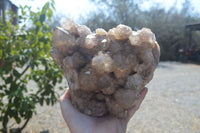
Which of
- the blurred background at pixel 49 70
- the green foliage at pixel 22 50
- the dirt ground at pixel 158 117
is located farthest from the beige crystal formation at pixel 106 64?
the dirt ground at pixel 158 117

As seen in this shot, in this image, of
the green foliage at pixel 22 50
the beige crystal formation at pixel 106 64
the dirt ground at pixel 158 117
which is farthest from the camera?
the dirt ground at pixel 158 117

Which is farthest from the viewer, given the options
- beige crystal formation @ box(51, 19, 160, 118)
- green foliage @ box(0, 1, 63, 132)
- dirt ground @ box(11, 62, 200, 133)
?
dirt ground @ box(11, 62, 200, 133)

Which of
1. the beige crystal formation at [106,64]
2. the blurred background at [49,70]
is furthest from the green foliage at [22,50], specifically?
the beige crystal formation at [106,64]

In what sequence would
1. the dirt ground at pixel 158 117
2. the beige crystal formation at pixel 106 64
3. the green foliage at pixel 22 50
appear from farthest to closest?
the dirt ground at pixel 158 117, the green foliage at pixel 22 50, the beige crystal formation at pixel 106 64

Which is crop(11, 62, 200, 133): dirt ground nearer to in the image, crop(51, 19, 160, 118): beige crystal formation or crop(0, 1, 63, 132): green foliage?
crop(0, 1, 63, 132): green foliage

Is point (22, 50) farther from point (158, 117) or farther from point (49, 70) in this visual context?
point (158, 117)

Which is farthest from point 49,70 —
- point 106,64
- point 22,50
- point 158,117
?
point 158,117

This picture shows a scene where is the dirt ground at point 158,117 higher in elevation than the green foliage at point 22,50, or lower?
lower

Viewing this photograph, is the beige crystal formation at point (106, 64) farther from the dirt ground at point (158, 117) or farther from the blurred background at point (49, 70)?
the dirt ground at point (158, 117)

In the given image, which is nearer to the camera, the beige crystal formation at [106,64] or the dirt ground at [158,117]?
the beige crystal formation at [106,64]

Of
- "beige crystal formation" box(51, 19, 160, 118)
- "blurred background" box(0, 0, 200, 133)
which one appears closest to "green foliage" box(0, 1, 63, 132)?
"blurred background" box(0, 0, 200, 133)
